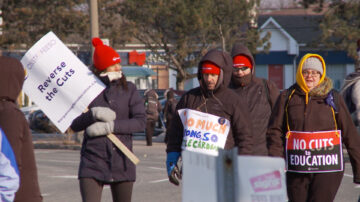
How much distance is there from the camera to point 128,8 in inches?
1435

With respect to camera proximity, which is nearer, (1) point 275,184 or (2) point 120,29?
(1) point 275,184

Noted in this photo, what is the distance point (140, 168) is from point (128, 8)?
22.4 meters

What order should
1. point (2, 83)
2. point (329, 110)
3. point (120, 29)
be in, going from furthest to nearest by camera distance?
point (120, 29)
point (329, 110)
point (2, 83)

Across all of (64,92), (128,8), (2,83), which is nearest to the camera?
(2,83)

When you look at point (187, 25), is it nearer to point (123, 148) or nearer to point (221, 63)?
point (123, 148)

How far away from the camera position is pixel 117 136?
603cm

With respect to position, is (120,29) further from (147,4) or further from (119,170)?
(119,170)

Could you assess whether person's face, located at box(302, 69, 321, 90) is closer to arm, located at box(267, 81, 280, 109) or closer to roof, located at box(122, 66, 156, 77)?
arm, located at box(267, 81, 280, 109)

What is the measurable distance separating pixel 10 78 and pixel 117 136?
5.93 feet

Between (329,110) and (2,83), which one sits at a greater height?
(2,83)

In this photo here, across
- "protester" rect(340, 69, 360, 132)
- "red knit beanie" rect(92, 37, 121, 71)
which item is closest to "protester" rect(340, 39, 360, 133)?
"protester" rect(340, 69, 360, 132)

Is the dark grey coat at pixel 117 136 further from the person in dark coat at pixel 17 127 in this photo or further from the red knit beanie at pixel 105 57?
the person in dark coat at pixel 17 127

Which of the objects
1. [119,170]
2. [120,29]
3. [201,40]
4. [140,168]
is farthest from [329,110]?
[201,40]

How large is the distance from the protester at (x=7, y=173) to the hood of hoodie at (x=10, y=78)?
0.38 meters
